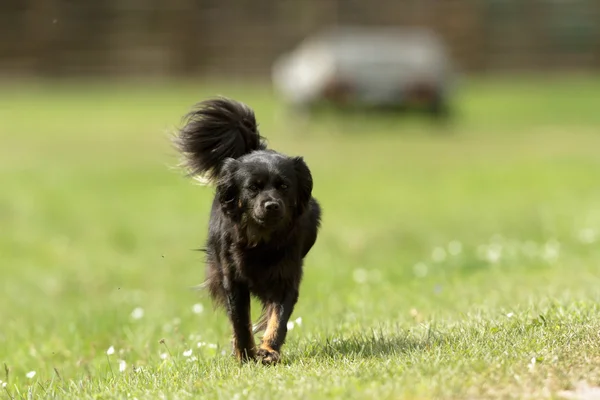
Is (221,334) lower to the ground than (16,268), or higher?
higher

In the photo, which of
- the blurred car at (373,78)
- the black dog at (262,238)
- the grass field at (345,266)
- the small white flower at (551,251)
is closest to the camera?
the grass field at (345,266)

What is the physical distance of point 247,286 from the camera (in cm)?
645

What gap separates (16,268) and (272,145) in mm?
11259

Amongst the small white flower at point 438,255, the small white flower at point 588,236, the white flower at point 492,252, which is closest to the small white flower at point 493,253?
the white flower at point 492,252

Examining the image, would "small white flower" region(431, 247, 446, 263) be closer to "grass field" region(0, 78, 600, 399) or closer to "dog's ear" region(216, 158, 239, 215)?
"grass field" region(0, 78, 600, 399)

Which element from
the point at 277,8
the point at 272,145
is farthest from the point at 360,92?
the point at 277,8

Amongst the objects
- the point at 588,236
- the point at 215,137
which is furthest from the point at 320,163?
the point at 215,137

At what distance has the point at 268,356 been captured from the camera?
6105mm

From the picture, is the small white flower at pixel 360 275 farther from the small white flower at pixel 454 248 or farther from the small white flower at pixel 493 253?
the small white flower at pixel 493 253

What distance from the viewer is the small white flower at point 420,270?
10191 millimetres

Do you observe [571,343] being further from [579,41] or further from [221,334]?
[579,41]

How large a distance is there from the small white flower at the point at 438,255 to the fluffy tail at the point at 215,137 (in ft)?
14.2

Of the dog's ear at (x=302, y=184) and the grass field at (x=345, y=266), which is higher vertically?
the dog's ear at (x=302, y=184)

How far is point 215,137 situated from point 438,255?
5010 mm
